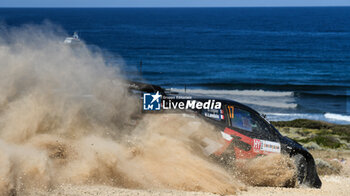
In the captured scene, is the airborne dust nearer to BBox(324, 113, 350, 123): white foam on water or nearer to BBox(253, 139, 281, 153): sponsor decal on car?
BBox(253, 139, 281, 153): sponsor decal on car

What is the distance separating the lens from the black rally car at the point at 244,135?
771 cm

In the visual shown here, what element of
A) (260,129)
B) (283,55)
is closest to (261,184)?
(260,129)

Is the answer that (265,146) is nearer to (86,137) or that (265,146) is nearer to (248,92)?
(86,137)

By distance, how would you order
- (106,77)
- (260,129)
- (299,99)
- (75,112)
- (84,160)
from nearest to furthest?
(84,160), (75,112), (260,129), (106,77), (299,99)

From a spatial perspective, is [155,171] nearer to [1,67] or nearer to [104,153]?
[104,153]

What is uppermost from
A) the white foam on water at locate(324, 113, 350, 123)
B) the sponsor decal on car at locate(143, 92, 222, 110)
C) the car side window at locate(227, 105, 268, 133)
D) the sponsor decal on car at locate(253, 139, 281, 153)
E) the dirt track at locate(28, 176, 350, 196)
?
the sponsor decal on car at locate(143, 92, 222, 110)

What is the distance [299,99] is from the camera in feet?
105

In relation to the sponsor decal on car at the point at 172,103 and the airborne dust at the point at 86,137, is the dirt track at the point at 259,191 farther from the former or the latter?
the sponsor decal on car at the point at 172,103

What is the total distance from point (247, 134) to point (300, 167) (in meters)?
1.54

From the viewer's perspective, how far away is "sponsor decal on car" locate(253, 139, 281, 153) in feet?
26.2

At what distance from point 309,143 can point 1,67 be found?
13.3 meters

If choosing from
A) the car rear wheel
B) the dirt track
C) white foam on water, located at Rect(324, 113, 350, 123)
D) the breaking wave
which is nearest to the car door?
the car rear wheel

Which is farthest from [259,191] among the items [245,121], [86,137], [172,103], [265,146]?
[86,137]

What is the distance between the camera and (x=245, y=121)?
26.3 feet
